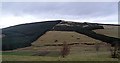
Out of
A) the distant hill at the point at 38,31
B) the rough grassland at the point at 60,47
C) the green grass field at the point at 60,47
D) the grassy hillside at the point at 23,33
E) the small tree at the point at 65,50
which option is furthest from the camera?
the distant hill at the point at 38,31

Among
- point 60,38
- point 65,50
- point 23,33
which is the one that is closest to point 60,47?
point 65,50

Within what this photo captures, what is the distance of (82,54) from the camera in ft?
289

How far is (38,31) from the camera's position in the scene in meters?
115

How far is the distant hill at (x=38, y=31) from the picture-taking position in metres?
106

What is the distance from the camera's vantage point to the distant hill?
4184 inches

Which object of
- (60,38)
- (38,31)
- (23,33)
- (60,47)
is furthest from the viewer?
(23,33)

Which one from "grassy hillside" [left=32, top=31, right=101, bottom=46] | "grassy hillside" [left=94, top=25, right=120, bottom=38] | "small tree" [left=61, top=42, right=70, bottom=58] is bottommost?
"small tree" [left=61, top=42, right=70, bottom=58]

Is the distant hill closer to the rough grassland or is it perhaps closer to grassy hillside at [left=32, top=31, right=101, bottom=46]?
grassy hillside at [left=32, top=31, right=101, bottom=46]

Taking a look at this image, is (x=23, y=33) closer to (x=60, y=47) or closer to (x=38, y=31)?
(x=38, y=31)

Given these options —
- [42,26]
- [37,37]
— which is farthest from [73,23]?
[37,37]

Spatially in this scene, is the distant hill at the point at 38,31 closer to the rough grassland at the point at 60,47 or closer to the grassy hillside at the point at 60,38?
the grassy hillside at the point at 60,38

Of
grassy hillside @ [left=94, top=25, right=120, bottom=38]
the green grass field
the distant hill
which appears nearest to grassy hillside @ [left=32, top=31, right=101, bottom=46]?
the green grass field

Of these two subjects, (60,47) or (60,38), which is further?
(60,38)

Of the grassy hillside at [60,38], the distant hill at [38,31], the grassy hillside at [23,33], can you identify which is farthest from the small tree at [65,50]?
the grassy hillside at [23,33]
